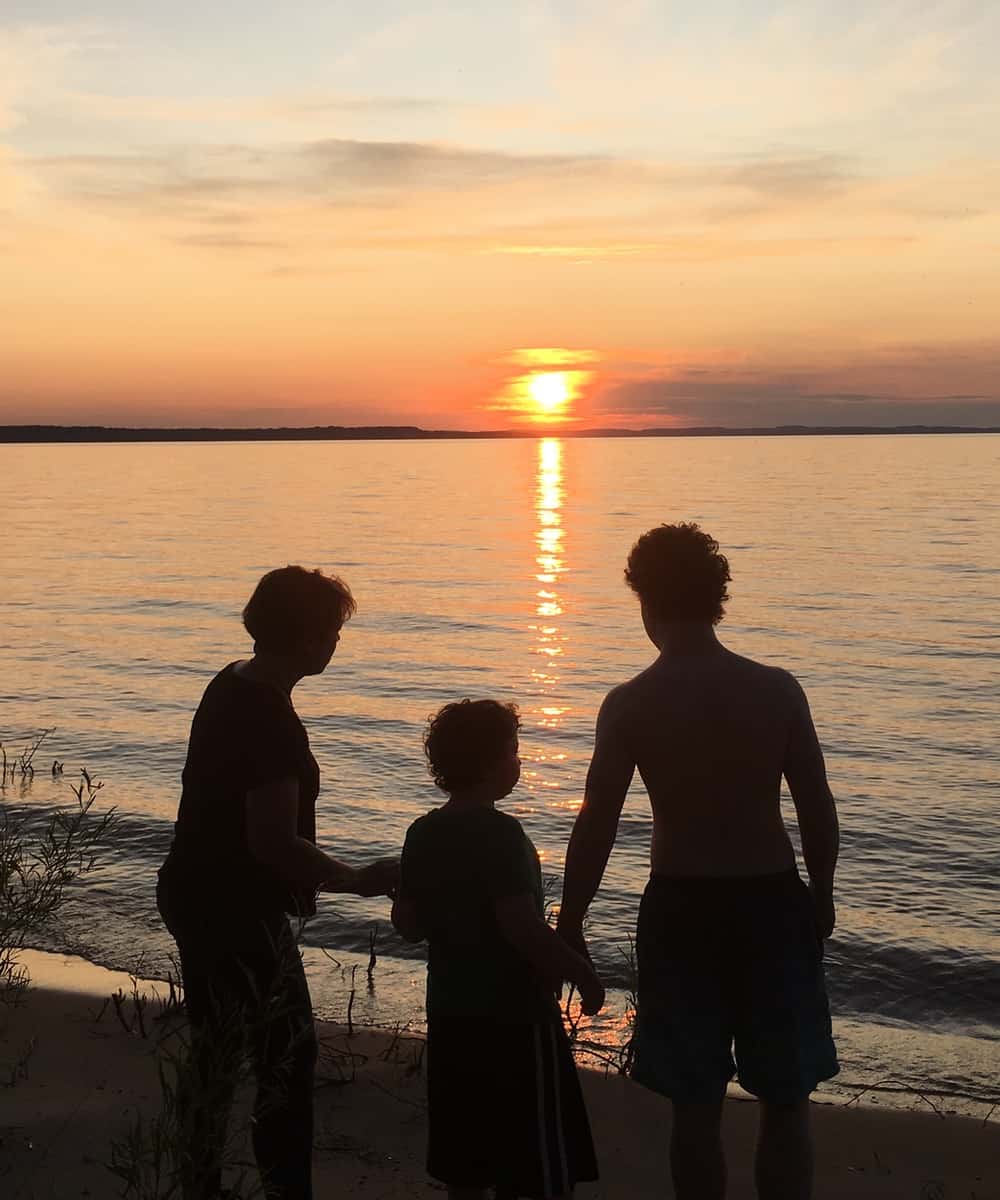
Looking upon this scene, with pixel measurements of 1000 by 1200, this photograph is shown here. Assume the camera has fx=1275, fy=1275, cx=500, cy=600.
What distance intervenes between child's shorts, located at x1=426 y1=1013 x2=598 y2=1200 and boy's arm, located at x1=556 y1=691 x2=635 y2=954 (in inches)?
12.3

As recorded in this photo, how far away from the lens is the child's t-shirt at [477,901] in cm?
348

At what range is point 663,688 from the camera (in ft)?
12.0

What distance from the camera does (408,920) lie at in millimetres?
3613

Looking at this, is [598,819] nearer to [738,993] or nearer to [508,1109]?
[738,993]

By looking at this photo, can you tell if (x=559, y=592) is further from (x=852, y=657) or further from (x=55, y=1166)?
(x=55, y=1166)

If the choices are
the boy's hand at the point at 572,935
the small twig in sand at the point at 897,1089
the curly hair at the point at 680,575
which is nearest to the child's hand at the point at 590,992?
the boy's hand at the point at 572,935

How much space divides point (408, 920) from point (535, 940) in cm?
40

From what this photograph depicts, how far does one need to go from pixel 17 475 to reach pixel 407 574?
100 m

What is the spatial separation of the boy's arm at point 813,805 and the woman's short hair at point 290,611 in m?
1.35

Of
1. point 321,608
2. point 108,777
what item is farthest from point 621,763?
point 108,777

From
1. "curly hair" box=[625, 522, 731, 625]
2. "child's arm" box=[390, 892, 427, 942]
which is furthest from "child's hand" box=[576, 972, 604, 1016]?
"curly hair" box=[625, 522, 731, 625]

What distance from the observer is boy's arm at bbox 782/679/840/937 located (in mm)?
3652

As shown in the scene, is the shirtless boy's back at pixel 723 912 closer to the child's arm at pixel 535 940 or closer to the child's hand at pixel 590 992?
the child's hand at pixel 590 992

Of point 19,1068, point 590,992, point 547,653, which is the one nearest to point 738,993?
point 590,992
